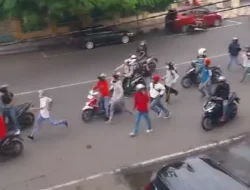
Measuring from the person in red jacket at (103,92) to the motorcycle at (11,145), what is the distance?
2978 mm

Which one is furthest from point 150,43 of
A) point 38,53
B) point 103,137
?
point 103,137

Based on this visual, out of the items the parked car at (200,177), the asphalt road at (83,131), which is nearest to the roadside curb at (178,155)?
the asphalt road at (83,131)

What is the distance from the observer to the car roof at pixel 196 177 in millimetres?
7046

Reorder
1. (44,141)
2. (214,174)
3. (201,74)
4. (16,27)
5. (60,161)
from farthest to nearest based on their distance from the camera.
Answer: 1. (16,27)
2. (201,74)
3. (44,141)
4. (60,161)
5. (214,174)

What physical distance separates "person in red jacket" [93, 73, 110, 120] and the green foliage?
8188mm

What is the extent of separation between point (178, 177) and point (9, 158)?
19.8 ft

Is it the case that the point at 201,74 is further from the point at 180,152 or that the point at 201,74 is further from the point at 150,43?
the point at 150,43

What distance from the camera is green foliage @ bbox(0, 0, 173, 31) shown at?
2141 centimetres

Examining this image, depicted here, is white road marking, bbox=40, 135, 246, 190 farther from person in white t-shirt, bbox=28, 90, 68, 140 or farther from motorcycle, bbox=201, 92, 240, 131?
person in white t-shirt, bbox=28, 90, 68, 140

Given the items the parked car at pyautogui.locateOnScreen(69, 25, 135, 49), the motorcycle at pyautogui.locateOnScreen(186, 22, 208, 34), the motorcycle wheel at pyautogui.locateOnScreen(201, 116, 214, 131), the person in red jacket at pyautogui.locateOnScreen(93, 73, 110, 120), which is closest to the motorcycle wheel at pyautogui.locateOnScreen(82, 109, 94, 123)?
the person in red jacket at pyautogui.locateOnScreen(93, 73, 110, 120)

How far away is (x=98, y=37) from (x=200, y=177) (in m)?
17.0

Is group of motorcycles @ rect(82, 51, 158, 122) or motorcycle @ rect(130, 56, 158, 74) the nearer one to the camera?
group of motorcycles @ rect(82, 51, 158, 122)

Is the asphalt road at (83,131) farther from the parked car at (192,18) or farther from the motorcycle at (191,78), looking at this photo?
the parked car at (192,18)

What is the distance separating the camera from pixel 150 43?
2428 cm
